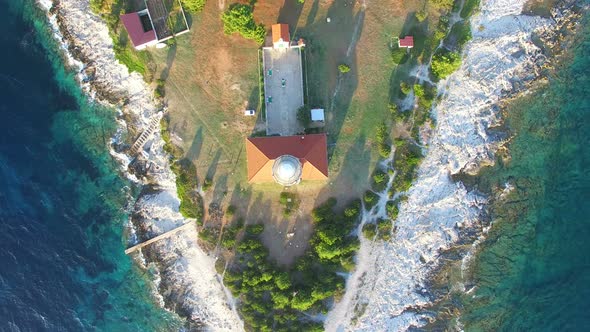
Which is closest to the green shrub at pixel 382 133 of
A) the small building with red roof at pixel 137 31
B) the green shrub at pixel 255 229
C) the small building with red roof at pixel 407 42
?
the small building with red roof at pixel 407 42

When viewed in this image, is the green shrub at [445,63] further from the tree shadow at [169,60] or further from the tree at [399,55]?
the tree shadow at [169,60]

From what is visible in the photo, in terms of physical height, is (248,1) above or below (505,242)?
above

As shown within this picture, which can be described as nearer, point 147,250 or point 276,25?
point 276,25

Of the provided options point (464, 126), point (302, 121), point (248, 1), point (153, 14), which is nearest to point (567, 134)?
point (464, 126)

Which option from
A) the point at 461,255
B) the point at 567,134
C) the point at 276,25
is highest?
the point at 276,25

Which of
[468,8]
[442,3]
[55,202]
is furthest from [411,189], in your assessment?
[55,202]

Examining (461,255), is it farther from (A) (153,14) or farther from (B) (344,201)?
(A) (153,14)
